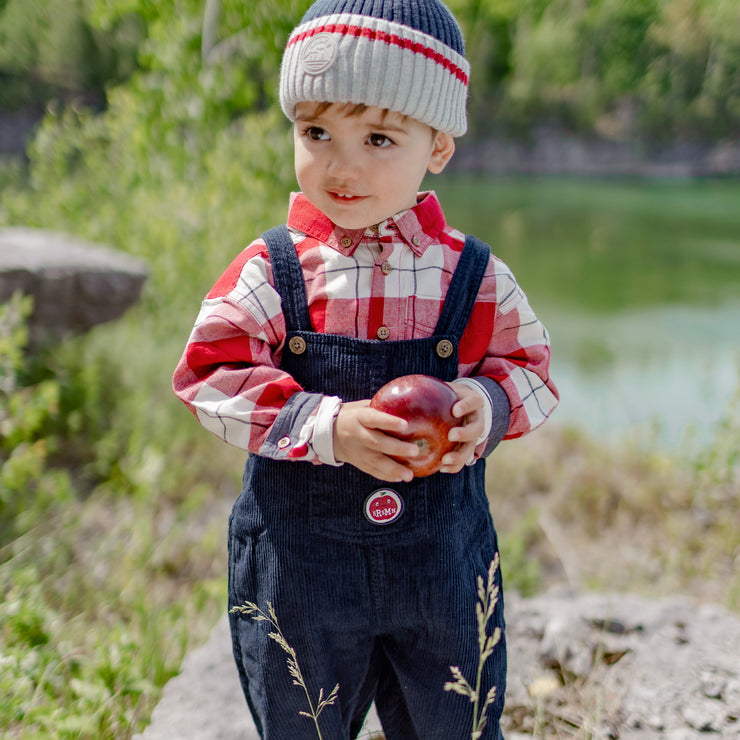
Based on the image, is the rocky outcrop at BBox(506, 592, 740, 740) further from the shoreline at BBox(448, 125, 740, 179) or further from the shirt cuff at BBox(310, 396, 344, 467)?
the shoreline at BBox(448, 125, 740, 179)

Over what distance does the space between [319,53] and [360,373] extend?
1.63ft

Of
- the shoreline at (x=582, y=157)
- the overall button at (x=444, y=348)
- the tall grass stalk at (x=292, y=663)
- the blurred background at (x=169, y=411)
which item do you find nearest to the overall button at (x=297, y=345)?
the overall button at (x=444, y=348)

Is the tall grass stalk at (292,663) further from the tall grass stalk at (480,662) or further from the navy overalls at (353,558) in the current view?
A: the tall grass stalk at (480,662)

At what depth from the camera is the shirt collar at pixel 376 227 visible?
117 centimetres

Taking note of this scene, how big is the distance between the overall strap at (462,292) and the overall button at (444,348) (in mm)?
22

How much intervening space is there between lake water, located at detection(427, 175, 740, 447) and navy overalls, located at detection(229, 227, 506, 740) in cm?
221

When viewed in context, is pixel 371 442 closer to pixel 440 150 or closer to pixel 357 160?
pixel 357 160

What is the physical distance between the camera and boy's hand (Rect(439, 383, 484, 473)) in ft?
3.43

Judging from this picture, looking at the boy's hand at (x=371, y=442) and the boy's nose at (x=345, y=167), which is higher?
the boy's nose at (x=345, y=167)

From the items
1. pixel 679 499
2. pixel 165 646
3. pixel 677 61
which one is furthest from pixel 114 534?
pixel 677 61

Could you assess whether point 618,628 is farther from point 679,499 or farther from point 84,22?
point 84,22

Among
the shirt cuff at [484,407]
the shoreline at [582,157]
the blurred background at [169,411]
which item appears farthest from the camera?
the shoreline at [582,157]

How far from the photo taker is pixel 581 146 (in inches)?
967

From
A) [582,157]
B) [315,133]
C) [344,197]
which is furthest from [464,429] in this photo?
[582,157]
